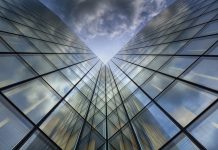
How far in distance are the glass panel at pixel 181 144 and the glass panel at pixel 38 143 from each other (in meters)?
3.41

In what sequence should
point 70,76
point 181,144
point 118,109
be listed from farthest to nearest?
point 70,76 < point 118,109 < point 181,144

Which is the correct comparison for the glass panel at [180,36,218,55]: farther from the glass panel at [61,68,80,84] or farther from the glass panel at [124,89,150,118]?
the glass panel at [61,68,80,84]

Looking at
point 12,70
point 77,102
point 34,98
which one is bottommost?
point 77,102

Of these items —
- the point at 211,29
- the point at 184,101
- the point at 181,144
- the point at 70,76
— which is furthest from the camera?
the point at 70,76

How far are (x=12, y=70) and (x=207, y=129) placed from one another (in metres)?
6.51

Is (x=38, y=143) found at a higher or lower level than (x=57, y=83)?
lower

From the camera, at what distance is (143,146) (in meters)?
7.09

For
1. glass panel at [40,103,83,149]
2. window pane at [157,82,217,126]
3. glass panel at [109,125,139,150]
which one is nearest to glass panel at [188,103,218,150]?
window pane at [157,82,217,126]

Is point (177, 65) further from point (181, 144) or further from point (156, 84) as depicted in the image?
point (181, 144)

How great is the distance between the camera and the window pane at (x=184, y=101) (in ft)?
20.7

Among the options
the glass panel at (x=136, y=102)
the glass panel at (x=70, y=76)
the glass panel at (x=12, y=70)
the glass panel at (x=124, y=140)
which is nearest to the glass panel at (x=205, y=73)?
the glass panel at (x=136, y=102)

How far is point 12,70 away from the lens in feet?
24.4

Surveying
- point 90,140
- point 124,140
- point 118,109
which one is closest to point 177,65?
point 118,109

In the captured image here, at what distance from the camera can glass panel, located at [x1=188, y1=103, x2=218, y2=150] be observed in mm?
5095
